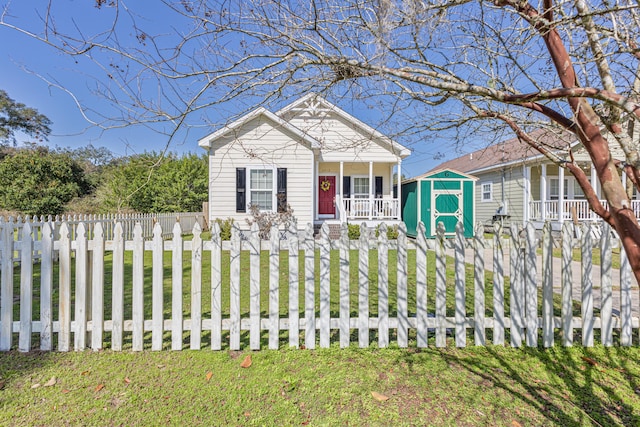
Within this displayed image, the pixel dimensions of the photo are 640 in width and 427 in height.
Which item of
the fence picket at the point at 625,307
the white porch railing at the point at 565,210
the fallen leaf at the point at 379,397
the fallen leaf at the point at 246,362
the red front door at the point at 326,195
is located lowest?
the fallen leaf at the point at 379,397

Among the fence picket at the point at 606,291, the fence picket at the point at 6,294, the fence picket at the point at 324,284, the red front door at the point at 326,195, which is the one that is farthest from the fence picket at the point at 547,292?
the red front door at the point at 326,195

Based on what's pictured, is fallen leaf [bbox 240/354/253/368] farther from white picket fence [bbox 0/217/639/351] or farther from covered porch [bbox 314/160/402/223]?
covered porch [bbox 314/160/402/223]

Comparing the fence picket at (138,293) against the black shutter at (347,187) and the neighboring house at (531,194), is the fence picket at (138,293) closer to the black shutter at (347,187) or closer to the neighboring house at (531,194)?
the neighboring house at (531,194)

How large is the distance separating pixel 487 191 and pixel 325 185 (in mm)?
10318

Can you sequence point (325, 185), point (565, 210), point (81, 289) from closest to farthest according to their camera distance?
point (81, 289), point (565, 210), point (325, 185)

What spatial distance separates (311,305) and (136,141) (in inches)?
80.6

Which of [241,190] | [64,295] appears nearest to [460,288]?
[64,295]

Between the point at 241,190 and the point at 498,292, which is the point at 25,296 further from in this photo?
the point at 241,190

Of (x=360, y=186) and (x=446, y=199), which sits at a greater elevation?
(x=360, y=186)

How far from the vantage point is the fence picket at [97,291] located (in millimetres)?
3033

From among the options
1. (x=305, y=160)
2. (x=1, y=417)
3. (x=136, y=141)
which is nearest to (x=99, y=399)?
(x=1, y=417)

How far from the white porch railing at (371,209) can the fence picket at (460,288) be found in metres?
10.7

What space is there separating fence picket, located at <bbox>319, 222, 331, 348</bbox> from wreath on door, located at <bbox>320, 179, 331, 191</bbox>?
1235 cm

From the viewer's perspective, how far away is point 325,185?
15.4 m
